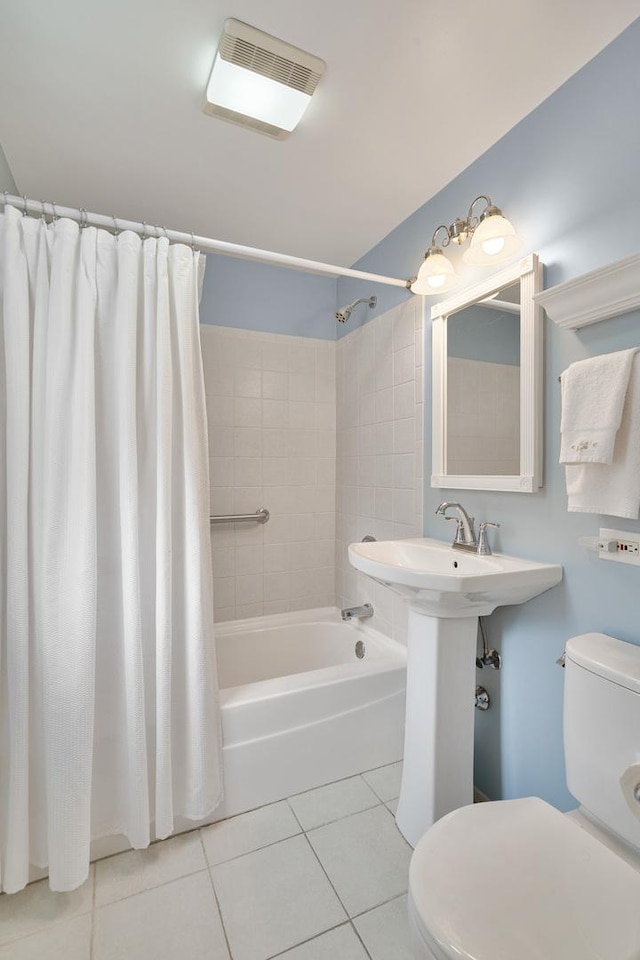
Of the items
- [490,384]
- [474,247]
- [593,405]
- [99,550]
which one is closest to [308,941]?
[99,550]

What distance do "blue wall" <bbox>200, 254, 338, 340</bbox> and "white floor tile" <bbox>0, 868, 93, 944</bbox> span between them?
230cm

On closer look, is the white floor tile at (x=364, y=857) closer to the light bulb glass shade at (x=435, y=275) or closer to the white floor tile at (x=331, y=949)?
the white floor tile at (x=331, y=949)

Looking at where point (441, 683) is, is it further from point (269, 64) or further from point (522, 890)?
point (269, 64)

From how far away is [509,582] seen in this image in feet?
3.93

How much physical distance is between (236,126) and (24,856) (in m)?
2.31

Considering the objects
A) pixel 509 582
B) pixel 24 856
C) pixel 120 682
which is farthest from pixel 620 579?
pixel 24 856

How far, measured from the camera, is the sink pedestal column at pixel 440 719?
1338 millimetres

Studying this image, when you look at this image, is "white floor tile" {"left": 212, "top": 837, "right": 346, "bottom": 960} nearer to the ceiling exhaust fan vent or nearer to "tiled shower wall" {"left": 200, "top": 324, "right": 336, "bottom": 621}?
"tiled shower wall" {"left": 200, "top": 324, "right": 336, "bottom": 621}

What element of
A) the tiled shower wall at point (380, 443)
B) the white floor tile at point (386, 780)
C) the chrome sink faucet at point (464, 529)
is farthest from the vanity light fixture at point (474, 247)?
the white floor tile at point (386, 780)

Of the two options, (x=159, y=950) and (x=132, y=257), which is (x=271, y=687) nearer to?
(x=159, y=950)

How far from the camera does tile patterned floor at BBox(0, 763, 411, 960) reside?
1.09 m

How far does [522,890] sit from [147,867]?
1.15 m

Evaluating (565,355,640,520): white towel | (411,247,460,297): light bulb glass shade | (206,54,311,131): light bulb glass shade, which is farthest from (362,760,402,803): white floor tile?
(206,54,311,131): light bulb glass shade

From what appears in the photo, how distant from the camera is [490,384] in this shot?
5.05ft
